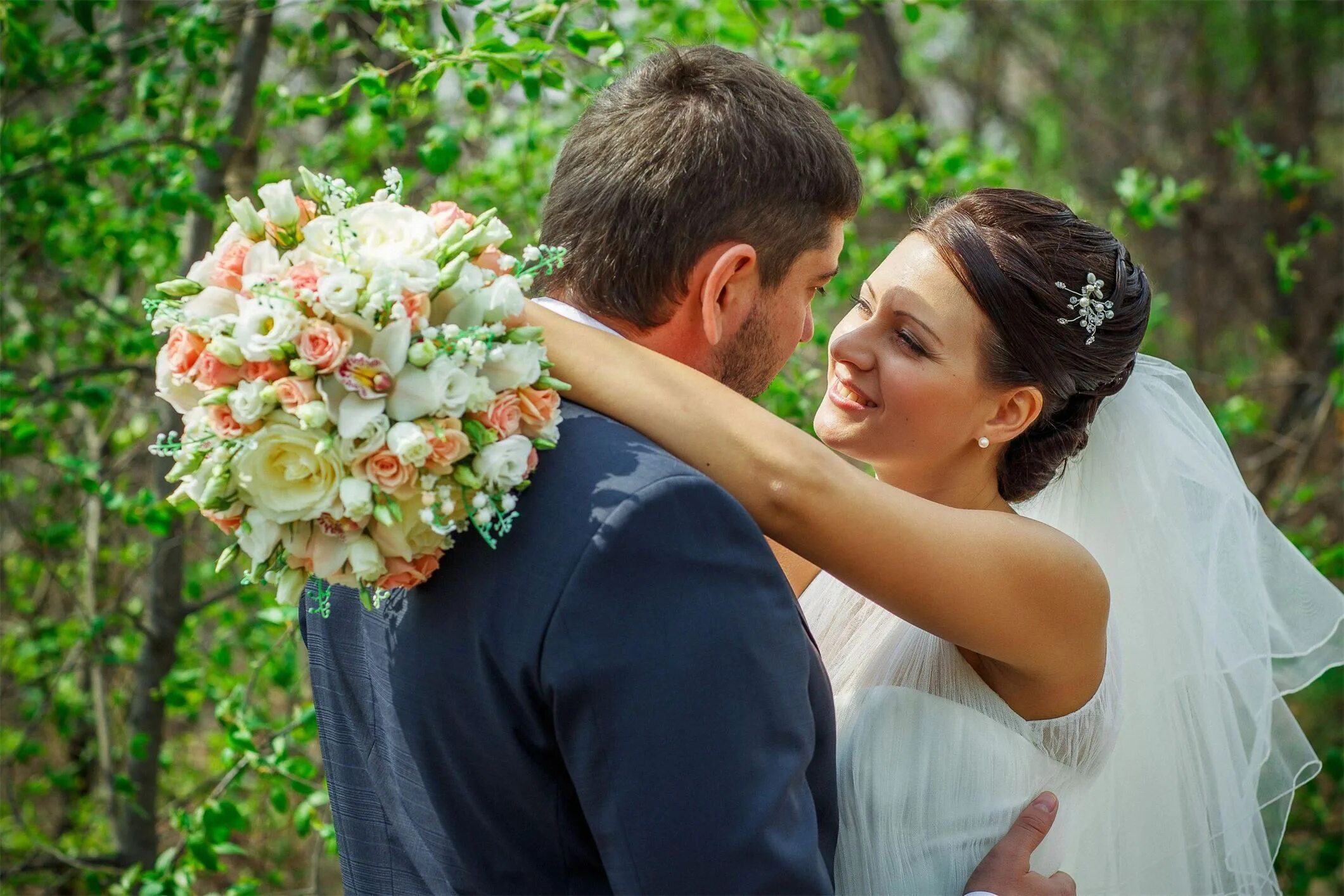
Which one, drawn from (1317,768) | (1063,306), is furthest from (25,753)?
(1317,768)

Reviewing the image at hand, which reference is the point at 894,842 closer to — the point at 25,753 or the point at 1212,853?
the point at 1212,853

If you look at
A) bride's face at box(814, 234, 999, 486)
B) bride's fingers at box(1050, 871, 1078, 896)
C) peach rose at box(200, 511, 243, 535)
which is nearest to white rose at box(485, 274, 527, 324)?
peach rose at box(200, 511, 243, 535)

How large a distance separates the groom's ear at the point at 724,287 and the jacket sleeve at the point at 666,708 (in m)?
0.41

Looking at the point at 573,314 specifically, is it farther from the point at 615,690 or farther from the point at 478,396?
the point at 615,690

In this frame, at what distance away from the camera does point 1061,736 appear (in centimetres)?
240

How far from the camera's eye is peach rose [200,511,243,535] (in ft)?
5.07

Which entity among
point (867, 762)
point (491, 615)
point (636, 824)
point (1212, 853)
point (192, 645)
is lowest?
point (192, 645)

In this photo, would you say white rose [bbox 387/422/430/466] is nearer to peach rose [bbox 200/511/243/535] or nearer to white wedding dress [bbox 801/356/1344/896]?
peach rose [bbox 200/511/243/535]

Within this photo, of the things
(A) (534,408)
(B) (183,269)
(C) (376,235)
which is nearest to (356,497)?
(A) (534,408)

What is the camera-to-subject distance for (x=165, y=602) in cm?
383

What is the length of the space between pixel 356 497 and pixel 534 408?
251 mm

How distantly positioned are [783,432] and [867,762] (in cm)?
87

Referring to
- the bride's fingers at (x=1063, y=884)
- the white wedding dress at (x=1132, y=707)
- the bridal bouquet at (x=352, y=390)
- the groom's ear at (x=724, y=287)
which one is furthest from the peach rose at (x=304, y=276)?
the bride's fingers at (x=1063, y=884)

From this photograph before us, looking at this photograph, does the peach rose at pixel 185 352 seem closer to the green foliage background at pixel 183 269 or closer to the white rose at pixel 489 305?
the white rose at pixel 489 305
